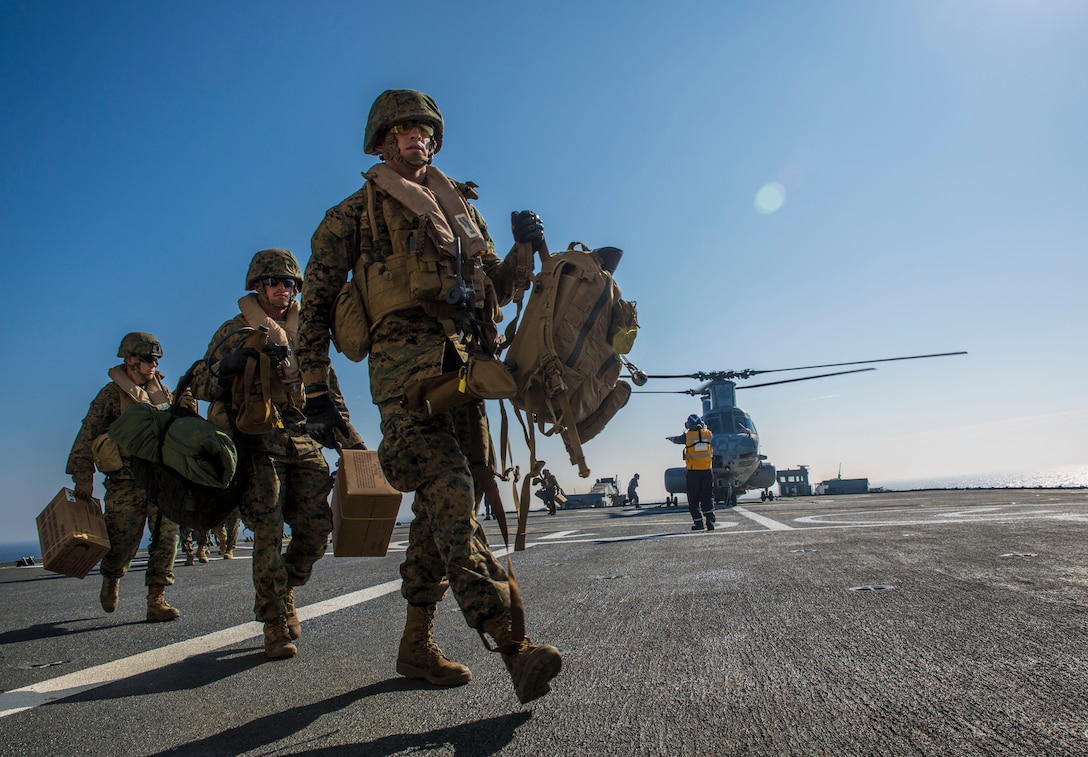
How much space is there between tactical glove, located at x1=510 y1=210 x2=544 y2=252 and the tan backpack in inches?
2.5

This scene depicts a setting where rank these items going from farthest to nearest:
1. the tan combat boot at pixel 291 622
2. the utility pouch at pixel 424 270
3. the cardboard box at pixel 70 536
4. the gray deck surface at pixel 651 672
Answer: the cardboard box at pixel 70 536 < the tan combat boot at pixel 291 622 < the utility pouch at pixel 424 270 < the gray deck surface at pixel 651 672

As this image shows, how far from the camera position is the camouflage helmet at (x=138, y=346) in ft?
18.1

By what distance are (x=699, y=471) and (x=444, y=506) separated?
913cm

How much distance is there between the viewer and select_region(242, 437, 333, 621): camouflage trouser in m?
3.53

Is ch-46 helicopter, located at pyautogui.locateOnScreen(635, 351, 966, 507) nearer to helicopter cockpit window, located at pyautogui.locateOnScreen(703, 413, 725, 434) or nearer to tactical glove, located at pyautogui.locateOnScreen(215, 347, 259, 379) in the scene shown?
helicopter cockpit window, located at pyautogui.locateOnScreen(703, 413, 725, 434)

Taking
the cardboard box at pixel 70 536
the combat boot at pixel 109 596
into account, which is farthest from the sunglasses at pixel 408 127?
the combat boot at pixel 109 596

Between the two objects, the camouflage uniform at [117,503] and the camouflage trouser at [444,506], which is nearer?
the camouflage trouser at [444,506]

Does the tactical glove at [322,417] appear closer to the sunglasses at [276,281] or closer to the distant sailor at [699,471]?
the sunglasses at [276,281]

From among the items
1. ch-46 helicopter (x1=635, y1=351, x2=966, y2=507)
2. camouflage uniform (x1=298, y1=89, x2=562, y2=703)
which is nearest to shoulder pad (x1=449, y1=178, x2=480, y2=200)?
camouflage uniform (x1=298, y1=89, x2=562, y2=703)

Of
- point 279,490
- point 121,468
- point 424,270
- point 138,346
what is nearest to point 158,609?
point 121,468

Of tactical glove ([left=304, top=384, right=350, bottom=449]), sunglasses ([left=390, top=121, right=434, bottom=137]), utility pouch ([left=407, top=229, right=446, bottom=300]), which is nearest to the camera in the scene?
utility pouch ([left=407, top=229, right=446, bottom=300])

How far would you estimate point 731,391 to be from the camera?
2308cm

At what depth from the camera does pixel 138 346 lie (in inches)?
218

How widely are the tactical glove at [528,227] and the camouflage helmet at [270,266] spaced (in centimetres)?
213
